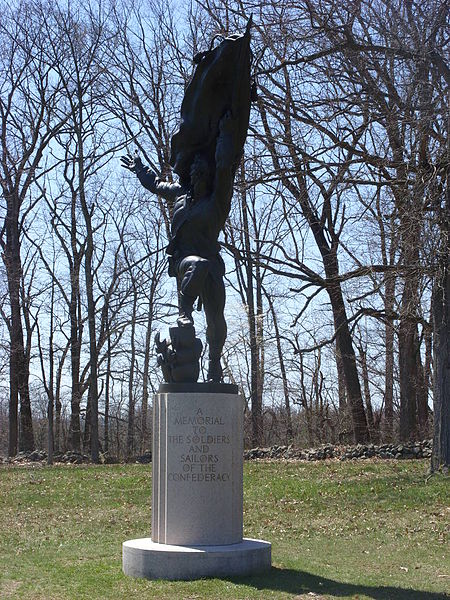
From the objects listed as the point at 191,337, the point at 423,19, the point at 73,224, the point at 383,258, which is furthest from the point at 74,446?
the point at 191,337

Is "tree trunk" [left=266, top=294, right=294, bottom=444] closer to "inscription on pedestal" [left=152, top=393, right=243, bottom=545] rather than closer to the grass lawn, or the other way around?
the grass lawn

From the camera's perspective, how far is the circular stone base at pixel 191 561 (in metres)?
8.70

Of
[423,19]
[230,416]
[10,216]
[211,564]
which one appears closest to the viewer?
[211,564]

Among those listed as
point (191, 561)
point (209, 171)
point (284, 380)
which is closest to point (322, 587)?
point (191, 561)

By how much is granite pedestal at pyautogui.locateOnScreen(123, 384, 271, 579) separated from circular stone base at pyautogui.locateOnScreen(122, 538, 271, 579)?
0.01 metres

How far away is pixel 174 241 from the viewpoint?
10.4 metres

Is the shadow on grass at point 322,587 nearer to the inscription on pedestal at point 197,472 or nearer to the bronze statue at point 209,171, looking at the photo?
the inscription on pedestal at point 197,472

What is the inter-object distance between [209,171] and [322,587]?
4708 millimetres

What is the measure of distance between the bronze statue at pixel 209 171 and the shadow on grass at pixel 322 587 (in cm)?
229

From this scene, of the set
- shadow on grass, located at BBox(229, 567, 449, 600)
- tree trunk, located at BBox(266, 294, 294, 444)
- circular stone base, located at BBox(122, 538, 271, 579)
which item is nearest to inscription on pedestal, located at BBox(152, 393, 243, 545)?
circular stone base, located at BBox(122, 538, 271, 579)

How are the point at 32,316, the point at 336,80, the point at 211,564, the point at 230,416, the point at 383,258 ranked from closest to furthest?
the point at 211,564, the point at 230,416, the point at 336,80, the point at 383,258, the point at 32,316

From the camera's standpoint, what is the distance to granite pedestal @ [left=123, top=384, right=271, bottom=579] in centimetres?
908

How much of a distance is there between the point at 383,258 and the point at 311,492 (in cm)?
611

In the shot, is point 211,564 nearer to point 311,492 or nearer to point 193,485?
point 193,485
